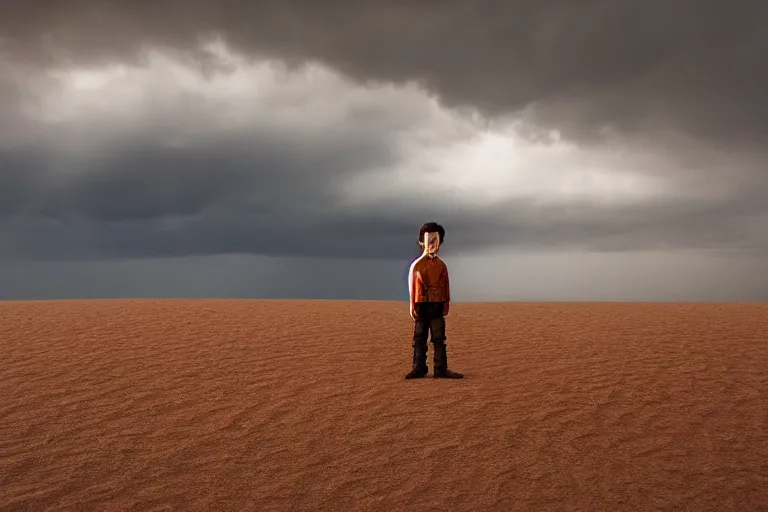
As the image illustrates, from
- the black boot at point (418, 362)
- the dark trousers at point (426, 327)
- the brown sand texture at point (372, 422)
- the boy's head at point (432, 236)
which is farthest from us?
the black boot at point (418, 362)

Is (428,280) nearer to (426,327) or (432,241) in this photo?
(432,241)

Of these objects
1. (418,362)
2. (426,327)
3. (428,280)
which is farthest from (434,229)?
(418,362)

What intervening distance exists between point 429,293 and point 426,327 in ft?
2.34

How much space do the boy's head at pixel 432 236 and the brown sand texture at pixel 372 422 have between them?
8.17 feet

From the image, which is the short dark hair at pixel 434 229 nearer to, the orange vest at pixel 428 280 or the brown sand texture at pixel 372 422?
the orange vest at pixel 428 280

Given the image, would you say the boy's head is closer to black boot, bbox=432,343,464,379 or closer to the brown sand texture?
black boot, bbox=432,343,464,379

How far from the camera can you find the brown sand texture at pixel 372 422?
6.98 meters

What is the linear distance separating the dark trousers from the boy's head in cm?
101

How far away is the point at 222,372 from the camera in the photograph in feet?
38.7

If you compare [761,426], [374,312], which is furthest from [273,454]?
[374,312]

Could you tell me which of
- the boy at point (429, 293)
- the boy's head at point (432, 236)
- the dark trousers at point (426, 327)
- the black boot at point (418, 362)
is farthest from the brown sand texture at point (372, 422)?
the boy's head at point (432, 236)

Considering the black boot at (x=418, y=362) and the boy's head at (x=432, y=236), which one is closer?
the boy's head at (x=432, y=236)

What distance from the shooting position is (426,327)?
1136 cm

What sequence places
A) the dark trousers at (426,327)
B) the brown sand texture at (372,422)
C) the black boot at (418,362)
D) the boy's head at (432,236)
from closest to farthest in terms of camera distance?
the brown sand texture at (372,422) → the boy's head at (432,236) → the dark trousers at (426,327) → the black boot at (418,362)
